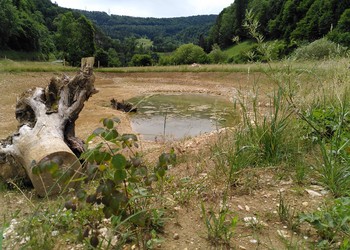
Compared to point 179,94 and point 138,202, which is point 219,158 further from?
point 179,94

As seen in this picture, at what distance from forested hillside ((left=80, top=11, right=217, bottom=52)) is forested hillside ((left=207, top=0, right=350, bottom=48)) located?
7499 centimetres

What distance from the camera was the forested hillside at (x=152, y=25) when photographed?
154 meters

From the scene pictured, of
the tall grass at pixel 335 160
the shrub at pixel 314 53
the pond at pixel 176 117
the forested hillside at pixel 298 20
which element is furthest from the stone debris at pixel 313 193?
the forested hillside at pixel 298 20

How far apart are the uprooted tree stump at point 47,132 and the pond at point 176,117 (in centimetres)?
188

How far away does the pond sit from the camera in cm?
776

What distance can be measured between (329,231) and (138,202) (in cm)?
115

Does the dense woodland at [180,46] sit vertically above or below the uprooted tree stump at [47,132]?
above

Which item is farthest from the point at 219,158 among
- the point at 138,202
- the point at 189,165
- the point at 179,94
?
the point at 179,94

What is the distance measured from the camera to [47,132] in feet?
11.4

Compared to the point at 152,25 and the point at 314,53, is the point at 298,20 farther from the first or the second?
the point at 152,25

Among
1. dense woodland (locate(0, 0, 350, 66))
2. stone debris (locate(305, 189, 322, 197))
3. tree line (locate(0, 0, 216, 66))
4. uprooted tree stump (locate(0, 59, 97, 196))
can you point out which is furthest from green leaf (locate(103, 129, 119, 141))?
dense woodland (locate(0, 0, 350, 66))

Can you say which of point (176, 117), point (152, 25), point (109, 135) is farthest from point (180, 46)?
point (152, 25)

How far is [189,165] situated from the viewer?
11.1ft

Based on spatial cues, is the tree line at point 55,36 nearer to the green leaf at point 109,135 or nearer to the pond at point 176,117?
the pond at point 176,117
